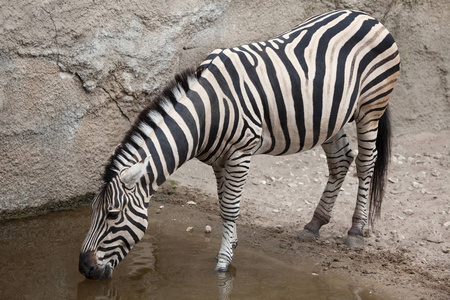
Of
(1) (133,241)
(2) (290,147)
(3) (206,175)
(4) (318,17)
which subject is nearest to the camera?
(1) (133,241)

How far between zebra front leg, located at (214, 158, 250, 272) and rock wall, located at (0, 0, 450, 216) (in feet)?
6.27

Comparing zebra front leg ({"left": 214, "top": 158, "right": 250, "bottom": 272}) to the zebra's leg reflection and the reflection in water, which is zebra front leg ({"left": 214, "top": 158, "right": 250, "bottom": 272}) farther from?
the reflection in water

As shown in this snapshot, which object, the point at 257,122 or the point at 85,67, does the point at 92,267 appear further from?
the point at 85,67

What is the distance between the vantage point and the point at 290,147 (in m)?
5.64

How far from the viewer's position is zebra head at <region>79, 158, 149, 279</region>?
465 cm

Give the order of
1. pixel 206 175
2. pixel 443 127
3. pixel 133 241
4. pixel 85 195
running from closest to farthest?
pixel 133 241 < pixel 85 195 < pixel 206 175 < pixel 443 127

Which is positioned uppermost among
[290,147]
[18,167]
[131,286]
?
[290,147]

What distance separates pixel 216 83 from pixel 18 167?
99.1 inches

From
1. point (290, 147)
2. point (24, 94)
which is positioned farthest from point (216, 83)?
point (24, 94)

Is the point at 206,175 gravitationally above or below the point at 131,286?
above

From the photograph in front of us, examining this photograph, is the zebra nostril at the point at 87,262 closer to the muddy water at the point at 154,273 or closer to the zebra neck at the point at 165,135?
the muddy water at the point at 154,273

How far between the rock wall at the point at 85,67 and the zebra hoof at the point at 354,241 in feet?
9.48

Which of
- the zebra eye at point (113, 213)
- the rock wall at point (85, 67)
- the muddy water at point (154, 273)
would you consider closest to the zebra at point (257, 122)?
the zebra eye at point (113, 213)

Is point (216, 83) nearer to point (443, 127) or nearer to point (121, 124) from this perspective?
point (121, 124)
